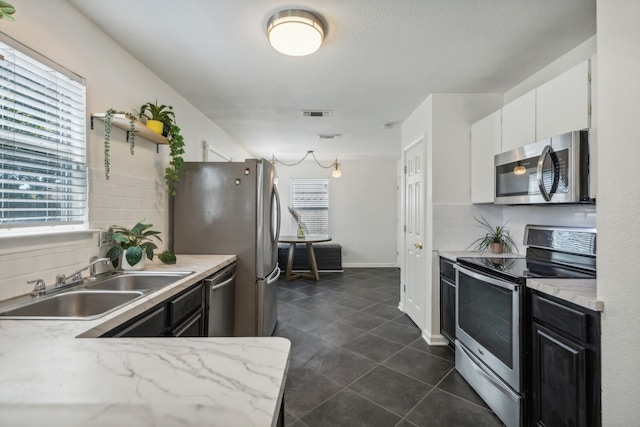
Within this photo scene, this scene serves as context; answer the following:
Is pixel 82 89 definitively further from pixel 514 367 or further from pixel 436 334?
Answer: pixel 436 334

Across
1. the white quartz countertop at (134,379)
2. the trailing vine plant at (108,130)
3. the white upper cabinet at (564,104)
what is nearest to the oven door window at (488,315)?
the white upper cabinet at (564,104)

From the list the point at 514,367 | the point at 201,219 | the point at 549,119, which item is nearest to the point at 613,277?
the point at 514,367

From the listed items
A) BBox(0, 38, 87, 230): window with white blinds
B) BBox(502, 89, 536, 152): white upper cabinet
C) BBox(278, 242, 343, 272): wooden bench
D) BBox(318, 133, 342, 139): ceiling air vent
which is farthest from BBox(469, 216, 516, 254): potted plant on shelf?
BBox(278, 242, 343, 272): wooden bench

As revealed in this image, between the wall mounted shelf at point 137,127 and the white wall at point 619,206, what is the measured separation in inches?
95.0

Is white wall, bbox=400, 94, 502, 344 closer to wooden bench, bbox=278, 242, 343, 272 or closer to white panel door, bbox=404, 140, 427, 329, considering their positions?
white panel door, bbox=404, 140, 427, 329

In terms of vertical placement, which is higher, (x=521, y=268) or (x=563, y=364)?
(x=521, y=268)

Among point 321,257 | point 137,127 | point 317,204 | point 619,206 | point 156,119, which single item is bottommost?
point 321,257

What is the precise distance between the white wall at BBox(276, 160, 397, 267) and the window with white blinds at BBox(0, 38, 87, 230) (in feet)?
15.8

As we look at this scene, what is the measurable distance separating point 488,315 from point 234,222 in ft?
6.72

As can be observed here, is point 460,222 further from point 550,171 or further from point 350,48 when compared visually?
point 350,48

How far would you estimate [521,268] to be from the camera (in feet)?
6.09

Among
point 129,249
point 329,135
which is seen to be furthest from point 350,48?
point 329,135

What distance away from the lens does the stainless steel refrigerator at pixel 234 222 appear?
2553mm

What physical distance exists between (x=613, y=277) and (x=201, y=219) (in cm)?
264
